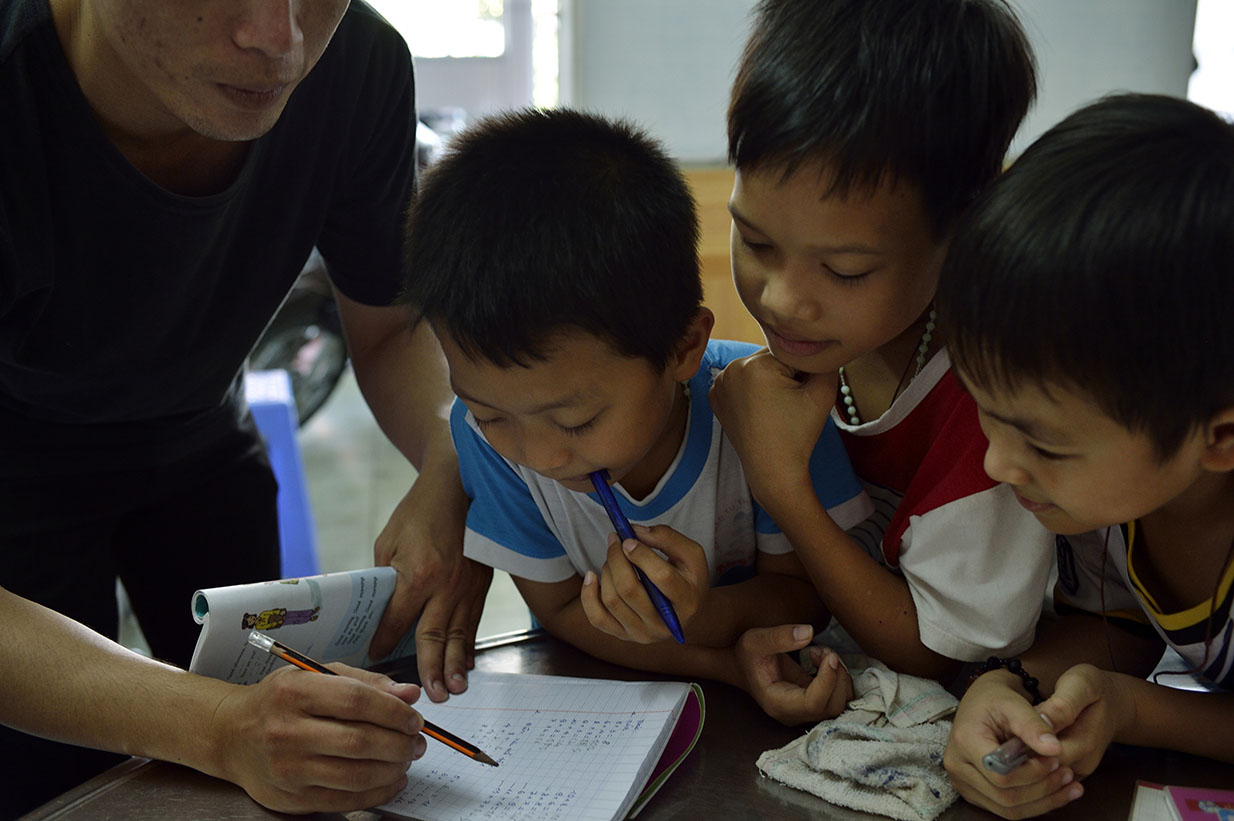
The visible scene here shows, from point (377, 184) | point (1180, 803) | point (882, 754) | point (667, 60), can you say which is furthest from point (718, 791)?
point (667, 60)

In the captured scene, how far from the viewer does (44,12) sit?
94 cm

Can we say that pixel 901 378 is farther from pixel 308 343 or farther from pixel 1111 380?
pixel 308 343

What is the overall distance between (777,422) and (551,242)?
278 millimetres

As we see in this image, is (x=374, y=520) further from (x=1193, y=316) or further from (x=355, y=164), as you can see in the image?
(x=1193, y=316)

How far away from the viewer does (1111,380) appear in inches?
29.0

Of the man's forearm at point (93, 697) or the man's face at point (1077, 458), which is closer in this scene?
the man's face at point (1077, 458)

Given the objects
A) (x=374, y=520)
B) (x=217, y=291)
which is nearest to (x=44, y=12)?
(x=217, y=291)

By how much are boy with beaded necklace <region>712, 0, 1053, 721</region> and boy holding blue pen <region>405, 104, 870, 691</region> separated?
68 millimetres

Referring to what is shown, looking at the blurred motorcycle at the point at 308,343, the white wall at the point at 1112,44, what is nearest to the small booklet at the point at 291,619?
the white wall at the point at 1112,44

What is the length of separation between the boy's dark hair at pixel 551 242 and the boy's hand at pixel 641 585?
165 millimetres

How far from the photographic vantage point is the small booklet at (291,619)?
3.01 feet

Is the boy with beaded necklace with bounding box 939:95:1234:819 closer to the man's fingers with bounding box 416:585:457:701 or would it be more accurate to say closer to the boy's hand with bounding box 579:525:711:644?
the boy's hand with bounding box 579:525:711:644

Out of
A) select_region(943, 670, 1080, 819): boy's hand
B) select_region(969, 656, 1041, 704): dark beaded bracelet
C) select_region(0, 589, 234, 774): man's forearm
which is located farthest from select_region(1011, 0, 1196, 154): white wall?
select_region(0, 589, 234, 774): man's forearm

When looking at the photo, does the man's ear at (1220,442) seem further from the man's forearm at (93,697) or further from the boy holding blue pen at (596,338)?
the man's forearm at (93,697)
